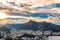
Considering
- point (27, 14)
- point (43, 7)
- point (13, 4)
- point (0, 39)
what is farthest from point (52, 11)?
point (0, 39)

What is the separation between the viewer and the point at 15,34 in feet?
9.80

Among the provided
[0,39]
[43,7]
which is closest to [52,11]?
[43,7]

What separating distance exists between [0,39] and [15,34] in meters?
0.20

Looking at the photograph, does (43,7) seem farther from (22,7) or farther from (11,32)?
(11,32)

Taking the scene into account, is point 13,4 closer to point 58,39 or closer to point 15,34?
point 15,34

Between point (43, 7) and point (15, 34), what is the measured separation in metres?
0.50

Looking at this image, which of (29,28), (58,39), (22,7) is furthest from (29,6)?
(58,39)

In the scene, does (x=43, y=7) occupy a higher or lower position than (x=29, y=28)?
higher

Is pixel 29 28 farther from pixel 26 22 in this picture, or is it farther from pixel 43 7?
pixel 43 7

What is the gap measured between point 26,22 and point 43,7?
0.97ft

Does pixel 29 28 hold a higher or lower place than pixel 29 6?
lower

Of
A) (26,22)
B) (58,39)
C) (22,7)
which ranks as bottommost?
(58,39)

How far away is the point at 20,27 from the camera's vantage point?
2.99m

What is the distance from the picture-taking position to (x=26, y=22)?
3.01 meters
